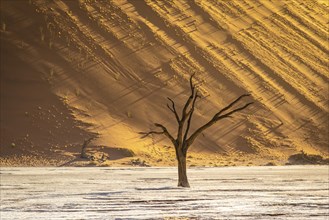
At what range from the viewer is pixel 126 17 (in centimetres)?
6031

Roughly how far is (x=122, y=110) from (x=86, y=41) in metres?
7.10

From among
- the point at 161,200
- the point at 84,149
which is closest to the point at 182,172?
the point at 161,200

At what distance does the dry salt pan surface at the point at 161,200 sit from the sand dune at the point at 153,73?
21395 mm

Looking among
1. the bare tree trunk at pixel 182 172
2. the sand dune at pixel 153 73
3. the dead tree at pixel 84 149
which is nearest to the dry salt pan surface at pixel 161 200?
the bare tree trunk at pixel 182 172

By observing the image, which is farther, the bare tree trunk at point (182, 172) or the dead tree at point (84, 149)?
the dead tree at point (84, 149)

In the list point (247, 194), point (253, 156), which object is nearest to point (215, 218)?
point (247, 194)

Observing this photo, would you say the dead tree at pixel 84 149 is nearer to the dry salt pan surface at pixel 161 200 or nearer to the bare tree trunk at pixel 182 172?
the dry salt pan surface at pixel 161 200

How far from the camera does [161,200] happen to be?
18.6 m

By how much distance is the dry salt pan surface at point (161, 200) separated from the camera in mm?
14875

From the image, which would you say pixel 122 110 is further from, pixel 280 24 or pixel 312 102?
pixel 280 24

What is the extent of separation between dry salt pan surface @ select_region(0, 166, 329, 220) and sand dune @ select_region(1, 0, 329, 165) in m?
21.4

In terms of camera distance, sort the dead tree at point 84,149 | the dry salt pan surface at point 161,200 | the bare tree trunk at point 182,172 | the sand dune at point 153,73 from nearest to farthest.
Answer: the dry salt pan surface at point 161,200, the bare tree trunk at point 182,172, the dead tree at point 84,149, the sand dune at point 153,73

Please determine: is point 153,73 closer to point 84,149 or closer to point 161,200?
point 84,149

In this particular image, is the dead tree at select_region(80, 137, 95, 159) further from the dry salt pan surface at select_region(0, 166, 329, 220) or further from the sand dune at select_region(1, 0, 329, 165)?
the dry salt pan surface at select_region(0, 166, 329, 220)
